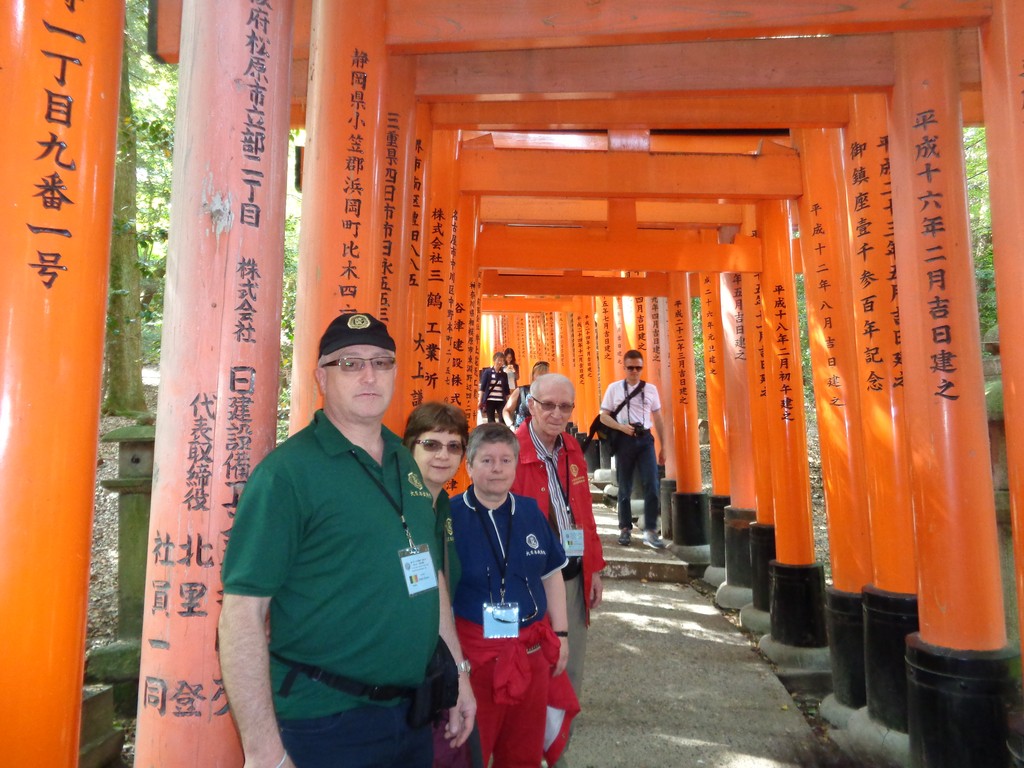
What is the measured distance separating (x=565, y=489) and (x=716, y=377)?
451cm

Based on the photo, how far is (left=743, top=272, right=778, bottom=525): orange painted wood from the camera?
5504mm

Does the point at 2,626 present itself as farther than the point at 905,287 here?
No

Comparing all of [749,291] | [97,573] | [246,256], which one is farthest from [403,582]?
[97,573]

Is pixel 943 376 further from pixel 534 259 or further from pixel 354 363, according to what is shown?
pixel 534 259

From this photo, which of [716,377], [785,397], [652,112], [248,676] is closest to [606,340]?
[716,377]

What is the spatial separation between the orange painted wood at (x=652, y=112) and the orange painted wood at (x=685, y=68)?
465 millimetres

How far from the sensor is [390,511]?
5.14 feet

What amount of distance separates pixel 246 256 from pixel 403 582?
90cm

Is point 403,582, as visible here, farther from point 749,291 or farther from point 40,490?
point 749,291

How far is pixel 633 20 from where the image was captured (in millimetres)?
2832

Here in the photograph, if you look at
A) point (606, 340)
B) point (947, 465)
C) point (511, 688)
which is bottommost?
point (511, 688)

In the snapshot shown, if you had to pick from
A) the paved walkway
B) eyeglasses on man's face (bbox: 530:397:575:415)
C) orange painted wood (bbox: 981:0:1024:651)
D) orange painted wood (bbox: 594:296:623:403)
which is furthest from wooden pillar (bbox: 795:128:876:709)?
orange painted wood (bbox: 594:296:623:403)

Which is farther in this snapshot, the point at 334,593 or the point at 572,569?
the point at 572,569

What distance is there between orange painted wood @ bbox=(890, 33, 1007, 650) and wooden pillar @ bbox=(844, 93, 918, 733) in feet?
1.21
